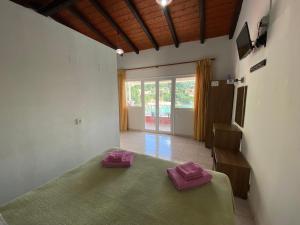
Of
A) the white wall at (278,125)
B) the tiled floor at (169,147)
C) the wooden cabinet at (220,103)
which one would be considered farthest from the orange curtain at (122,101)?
the white wall at (278,125)

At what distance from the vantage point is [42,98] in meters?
1.86

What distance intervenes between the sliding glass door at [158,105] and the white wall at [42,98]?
2.45 metres

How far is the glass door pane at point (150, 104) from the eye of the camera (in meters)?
4.98

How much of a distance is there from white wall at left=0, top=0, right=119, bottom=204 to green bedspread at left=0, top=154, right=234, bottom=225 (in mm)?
809

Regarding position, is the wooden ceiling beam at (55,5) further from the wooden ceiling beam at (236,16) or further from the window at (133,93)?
the wooden ceiling beam at (236,16)

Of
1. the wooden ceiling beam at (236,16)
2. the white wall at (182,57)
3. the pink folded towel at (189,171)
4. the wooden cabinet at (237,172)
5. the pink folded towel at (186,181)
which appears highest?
the wooden ceiling beam at (236,16)

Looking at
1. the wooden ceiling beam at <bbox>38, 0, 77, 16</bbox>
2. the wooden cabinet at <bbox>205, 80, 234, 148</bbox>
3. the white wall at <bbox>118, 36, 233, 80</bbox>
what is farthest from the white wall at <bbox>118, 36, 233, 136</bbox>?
the wooden ceiling beam at <bbox>38, 0, 77, 16</bbox>

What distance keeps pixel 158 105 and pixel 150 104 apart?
34 cm

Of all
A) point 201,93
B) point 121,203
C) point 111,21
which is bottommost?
point 121,203

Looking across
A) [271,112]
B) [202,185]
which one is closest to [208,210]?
[202,185]

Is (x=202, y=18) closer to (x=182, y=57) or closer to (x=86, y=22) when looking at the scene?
(x=182, y=57)

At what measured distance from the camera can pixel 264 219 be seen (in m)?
1.36

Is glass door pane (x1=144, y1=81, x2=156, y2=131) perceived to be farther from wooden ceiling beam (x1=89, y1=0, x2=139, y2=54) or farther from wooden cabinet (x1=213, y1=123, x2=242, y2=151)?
wooden cabinet (x1=213, y1=123, x2=242, y2=151)

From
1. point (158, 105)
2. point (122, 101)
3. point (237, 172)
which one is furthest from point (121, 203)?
point (122, 101)
